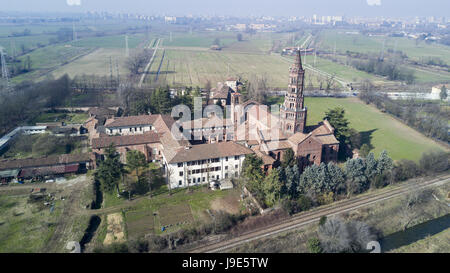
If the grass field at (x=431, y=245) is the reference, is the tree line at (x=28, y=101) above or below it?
above

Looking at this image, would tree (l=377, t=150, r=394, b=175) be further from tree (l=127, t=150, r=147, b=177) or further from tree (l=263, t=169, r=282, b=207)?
tree (l=127, t=150, r=147, b=177)

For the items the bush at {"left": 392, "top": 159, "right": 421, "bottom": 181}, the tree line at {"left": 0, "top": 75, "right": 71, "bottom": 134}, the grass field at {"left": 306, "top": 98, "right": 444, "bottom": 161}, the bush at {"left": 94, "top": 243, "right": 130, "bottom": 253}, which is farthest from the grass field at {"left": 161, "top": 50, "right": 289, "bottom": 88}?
the bush at {"left": 94, "top": 243, "right": 130, "bottom": 253}

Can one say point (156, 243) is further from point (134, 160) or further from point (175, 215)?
point (134, 160)

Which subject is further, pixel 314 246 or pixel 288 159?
pixel 288 159

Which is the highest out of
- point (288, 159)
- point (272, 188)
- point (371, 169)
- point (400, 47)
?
point (400, 47)

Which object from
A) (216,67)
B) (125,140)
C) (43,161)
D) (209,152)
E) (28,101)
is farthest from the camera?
(216,67)

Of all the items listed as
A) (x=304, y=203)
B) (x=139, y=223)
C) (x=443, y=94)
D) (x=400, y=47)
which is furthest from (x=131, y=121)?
(x=400, y=47)

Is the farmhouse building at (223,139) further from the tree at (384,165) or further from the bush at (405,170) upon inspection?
the bush at (405,170)

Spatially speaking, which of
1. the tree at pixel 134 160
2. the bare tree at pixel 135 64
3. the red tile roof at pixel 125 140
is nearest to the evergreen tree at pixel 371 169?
the tree at pixel 134 160
